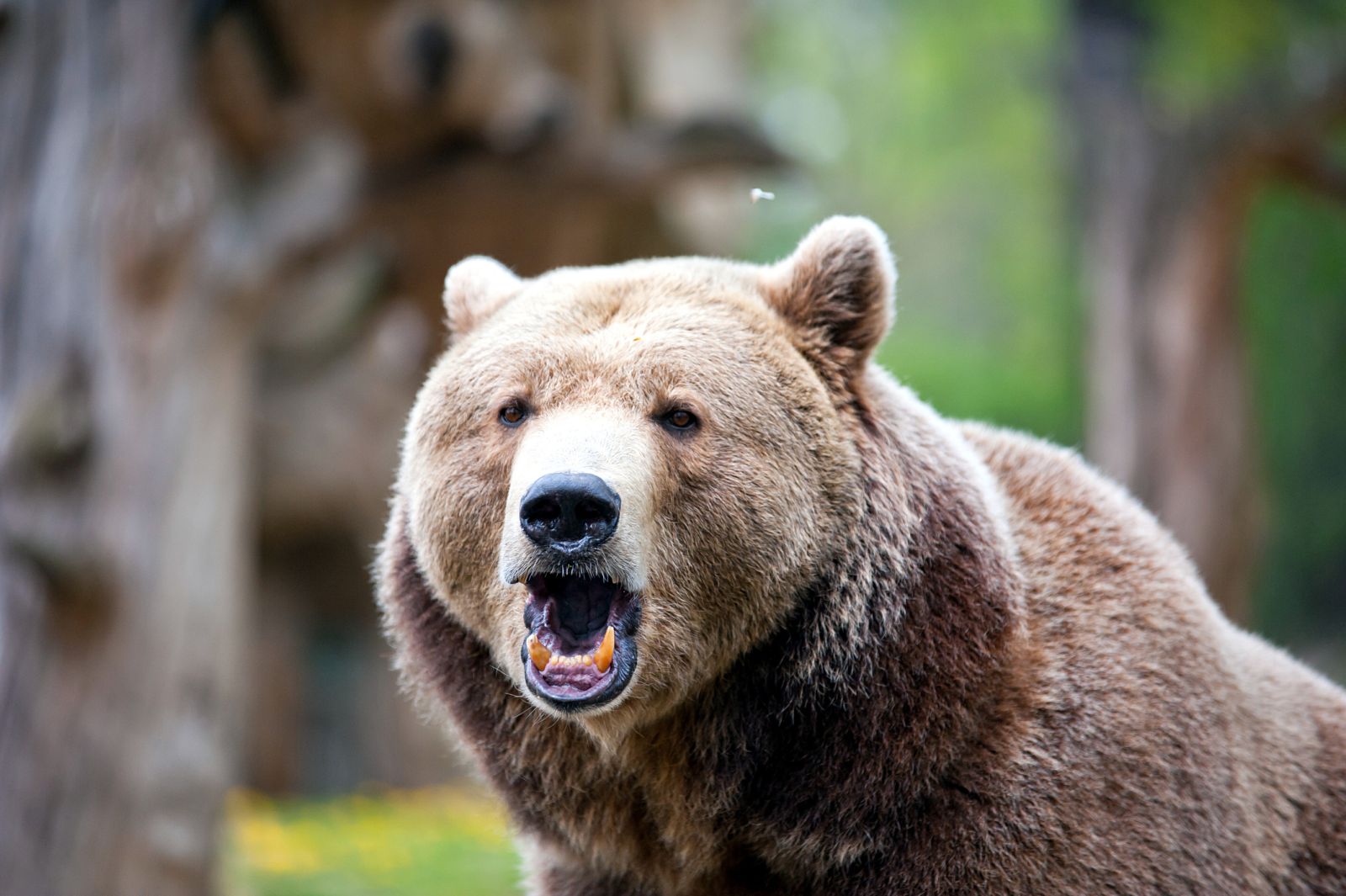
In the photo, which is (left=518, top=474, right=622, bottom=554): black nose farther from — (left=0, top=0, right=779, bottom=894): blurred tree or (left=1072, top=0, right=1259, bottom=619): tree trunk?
(left=1072, top=0, right=1259, bottom=619): tree trunk

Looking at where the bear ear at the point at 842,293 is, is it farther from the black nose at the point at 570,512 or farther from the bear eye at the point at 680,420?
the black nose at the point at 570,512

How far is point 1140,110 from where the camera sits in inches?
444

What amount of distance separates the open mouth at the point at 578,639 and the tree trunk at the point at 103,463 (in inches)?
155

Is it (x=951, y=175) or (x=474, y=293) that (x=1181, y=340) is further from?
(x=951, y=175)

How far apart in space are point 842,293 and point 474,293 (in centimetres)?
107

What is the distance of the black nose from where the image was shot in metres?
2.98

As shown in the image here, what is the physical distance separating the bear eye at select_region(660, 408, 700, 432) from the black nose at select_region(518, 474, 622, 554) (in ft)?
1.18

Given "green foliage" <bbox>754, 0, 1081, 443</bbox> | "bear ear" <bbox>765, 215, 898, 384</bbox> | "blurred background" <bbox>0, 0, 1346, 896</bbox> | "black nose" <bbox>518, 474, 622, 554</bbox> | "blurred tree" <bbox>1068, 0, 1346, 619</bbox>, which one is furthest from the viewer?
"green foliage" <bbox>754, 0, 1081, 443</bbox>

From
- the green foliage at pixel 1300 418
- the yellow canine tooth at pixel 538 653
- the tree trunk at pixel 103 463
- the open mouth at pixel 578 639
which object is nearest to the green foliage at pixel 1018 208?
the green foliage at pixel 1300 418

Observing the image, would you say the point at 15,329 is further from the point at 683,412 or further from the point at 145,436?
the point at 683,412

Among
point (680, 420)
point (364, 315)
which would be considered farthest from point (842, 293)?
point (364, 315)

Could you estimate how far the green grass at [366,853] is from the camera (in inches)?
330

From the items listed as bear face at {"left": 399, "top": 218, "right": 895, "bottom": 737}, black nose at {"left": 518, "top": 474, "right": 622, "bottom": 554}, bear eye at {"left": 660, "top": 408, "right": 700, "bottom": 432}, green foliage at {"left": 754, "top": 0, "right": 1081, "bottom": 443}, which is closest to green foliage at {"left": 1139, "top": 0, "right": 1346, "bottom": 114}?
green foliage at {"left": 754, "top": 0, "right": 1081, "bottom": 443}

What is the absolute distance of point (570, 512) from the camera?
118 inches
